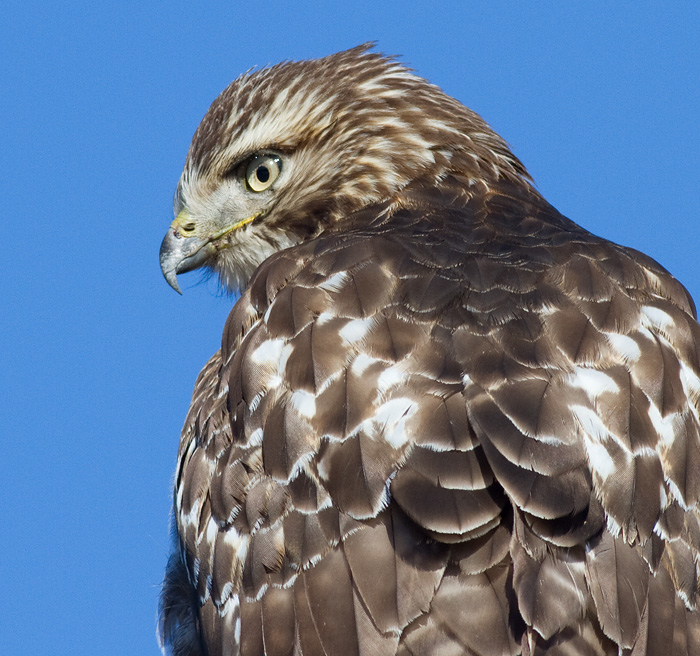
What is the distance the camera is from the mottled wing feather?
140 inches

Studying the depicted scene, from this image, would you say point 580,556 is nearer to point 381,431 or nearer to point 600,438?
point 600,438

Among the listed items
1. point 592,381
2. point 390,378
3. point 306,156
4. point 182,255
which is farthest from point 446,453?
point 182,255

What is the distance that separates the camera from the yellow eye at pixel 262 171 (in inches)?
233

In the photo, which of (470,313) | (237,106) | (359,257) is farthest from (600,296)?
(237,106)

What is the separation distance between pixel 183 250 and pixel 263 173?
0.59 metres

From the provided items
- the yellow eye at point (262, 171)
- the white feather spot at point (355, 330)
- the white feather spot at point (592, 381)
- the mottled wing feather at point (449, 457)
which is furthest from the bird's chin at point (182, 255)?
the white feather spot at point (592, 381)

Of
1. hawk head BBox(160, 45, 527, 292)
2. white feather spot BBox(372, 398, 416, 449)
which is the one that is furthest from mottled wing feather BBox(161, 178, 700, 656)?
hawk head BBox(160, 45, 527, 292)

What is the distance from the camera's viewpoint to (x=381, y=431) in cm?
380

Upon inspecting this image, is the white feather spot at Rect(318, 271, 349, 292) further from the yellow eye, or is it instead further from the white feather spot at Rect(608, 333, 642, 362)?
the yellow eye

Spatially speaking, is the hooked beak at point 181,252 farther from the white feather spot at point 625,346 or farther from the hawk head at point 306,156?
the white feather spot at point 625,346

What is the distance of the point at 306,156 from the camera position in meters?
5.93

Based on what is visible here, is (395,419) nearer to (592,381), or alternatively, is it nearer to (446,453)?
(446,453)

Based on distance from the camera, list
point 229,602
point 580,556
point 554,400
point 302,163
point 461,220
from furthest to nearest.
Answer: point 302,163 → point 461,220 → point 229,602 → point 554,400 → point 580,556

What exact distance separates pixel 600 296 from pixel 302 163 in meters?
2.02
